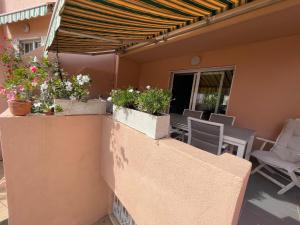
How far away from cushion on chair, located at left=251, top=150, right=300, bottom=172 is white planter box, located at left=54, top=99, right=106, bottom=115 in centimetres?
332

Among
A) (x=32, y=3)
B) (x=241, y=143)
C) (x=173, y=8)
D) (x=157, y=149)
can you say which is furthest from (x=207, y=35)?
(x=32, y=3)

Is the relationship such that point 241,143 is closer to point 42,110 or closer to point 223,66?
point 223,66

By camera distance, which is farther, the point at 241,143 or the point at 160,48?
the point at 160,48

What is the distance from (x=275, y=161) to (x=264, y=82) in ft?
7.08

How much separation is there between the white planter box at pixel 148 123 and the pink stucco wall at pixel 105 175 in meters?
0.09

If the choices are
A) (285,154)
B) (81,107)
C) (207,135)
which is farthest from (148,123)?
(285,154)

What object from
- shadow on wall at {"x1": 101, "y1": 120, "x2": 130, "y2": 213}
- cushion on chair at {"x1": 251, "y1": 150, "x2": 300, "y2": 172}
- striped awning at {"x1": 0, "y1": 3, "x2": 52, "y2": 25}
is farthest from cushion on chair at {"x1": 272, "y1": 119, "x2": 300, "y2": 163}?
striped awning at {"x1": 0, "y1": 3, "x2": 52, "y2": 25}

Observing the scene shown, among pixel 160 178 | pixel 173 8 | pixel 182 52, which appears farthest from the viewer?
pixel 182 52

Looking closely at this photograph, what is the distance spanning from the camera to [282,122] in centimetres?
378

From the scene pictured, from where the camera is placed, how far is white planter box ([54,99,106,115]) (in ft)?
7.73

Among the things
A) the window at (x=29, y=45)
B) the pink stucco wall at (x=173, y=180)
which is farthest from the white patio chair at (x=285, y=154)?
the window at (x=29, y=45)

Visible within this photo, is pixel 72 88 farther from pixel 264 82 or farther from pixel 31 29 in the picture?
pixel 31 29

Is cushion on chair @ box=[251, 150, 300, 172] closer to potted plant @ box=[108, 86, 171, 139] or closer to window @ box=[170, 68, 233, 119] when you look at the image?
window @ box=[170, 68, 233, 119]

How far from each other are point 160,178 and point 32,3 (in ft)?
26.9
